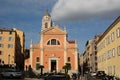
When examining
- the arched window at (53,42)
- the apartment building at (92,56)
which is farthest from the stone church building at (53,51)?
the apartment building at (92,56)

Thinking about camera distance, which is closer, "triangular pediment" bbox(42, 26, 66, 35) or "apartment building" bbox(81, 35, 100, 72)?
"triangular pediment" bbox(42, 26, 66, 35)

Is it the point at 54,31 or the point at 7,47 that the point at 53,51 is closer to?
the point at 54,31

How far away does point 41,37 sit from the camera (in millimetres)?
100750

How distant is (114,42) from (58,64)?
4122cm

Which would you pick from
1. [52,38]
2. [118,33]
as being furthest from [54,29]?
[118,33]

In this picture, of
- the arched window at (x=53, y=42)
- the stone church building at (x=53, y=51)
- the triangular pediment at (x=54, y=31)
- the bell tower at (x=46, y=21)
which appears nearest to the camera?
the stone church building at (x=53, y=51)

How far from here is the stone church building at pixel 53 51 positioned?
99619 mm

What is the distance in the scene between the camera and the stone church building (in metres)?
99.6

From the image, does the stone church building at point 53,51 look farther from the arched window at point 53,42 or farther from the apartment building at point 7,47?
the apartment building at point 7,47

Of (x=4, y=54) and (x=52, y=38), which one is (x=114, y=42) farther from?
(x=4, y=54)

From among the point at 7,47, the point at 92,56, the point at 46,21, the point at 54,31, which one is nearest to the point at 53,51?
the point at 54,31

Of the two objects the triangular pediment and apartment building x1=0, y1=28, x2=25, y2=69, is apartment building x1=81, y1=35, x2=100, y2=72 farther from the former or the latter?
apartment building x1=0, y1=28, x2=25, y2=69

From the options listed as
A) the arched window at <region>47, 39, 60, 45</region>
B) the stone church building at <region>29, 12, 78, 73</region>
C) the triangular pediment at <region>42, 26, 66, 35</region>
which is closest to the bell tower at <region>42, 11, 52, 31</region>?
the triangular pediment at <region>42, 26, 66, 35</region>

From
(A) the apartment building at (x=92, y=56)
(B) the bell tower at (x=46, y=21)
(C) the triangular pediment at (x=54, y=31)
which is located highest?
(B) the bell tower at (x=46, y=21)
